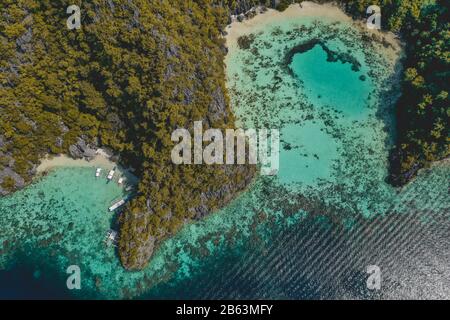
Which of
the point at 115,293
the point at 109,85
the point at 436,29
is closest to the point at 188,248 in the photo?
the point at 115,293

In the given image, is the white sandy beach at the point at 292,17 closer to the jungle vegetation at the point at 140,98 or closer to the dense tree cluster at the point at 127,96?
the jungle vegetation at the point at 140,98

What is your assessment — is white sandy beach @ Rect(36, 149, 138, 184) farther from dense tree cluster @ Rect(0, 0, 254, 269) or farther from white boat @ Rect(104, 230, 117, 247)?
white boat @ Rect(104, 230, 117, 247)

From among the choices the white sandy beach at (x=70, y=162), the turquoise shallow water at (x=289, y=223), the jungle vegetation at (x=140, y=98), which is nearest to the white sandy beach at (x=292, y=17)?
the turquoise shallow water at (x=289, y=223)

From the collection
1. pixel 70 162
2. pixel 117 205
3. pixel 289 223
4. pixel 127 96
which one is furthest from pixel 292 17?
pixel 70 162

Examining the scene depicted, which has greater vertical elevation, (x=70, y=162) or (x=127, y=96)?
(x=127, y=96)

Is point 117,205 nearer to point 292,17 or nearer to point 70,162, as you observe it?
point 70,162

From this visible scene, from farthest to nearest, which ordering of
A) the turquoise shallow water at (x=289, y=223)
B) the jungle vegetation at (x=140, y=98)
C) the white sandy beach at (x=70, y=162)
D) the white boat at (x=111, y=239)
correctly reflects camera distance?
the white sandy beach at (x=70, y=162)
the white boat at (x=111, y=239)
the jungle vegetation at (x=140, y=98)
the turquoise shallow water at (x=289, y=223)

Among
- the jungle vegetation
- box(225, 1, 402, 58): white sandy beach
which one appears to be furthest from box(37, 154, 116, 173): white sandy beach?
box(225, 1, 402, 58): white sandy beach

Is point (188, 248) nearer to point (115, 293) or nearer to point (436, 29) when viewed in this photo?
point (115, 293)
